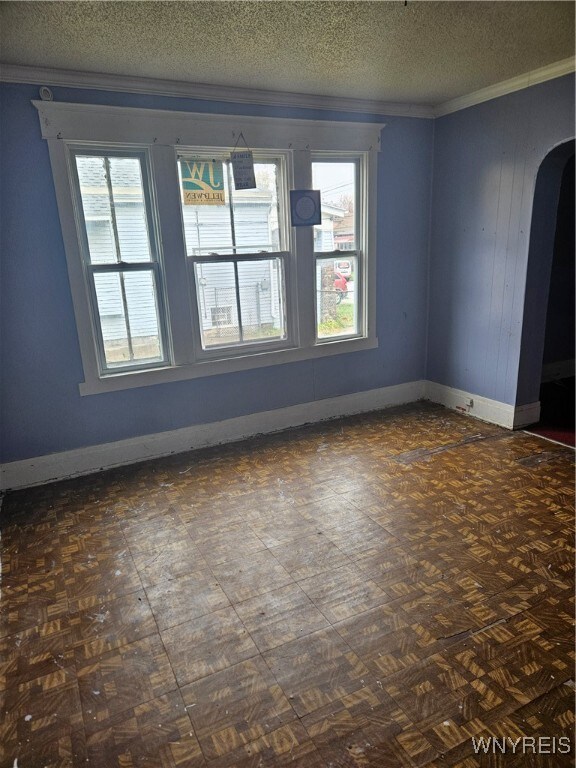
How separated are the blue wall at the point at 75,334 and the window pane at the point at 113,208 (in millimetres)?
230

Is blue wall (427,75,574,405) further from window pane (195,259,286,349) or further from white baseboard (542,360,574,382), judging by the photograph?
window pane (195,259,286,349)

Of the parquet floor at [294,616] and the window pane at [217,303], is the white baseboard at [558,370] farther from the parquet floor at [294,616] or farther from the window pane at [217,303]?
the window pane at [217,303]

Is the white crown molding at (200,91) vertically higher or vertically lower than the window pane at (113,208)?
higher

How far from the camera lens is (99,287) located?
3348 millimetres

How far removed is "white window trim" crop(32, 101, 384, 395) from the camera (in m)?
3.05

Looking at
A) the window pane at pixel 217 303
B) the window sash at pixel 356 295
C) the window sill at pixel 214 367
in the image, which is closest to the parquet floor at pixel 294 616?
the window sill at pixel 214 367

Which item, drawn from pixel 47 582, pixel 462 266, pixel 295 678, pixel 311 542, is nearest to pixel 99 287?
pixel 47 582

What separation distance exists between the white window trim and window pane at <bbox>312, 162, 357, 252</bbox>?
12 centimetres

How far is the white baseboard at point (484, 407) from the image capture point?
12.8 ft

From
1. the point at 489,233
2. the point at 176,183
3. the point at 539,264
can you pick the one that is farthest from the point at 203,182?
the point at 539,264

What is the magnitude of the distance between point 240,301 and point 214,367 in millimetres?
579

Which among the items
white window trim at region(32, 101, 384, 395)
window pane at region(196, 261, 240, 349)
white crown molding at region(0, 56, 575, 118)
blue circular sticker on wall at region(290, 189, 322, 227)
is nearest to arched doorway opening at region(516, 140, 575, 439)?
white crown molding at region(0, 56, 575, 118)

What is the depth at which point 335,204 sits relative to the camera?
4.03 metres

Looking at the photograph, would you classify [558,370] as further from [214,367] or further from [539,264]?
[214,367]
